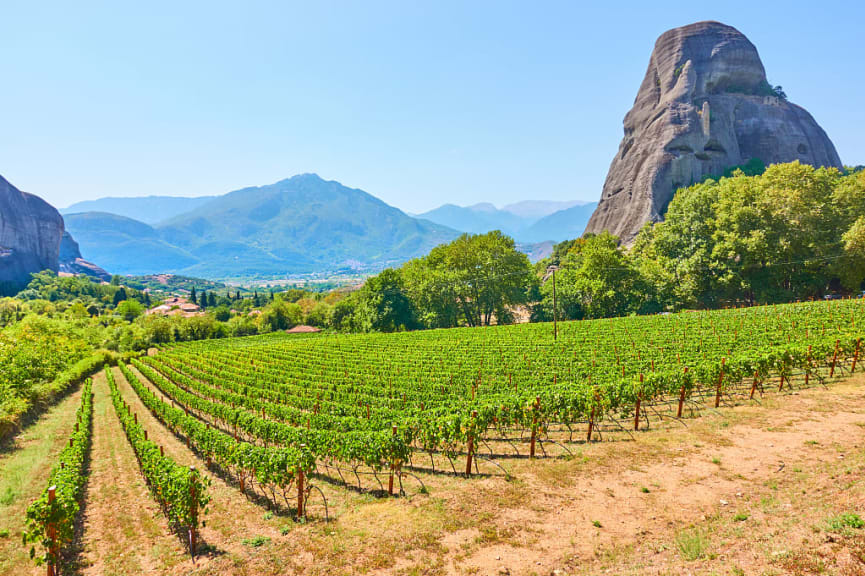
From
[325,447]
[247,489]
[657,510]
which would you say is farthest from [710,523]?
[247,489]

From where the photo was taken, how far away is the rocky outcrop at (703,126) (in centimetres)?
8681

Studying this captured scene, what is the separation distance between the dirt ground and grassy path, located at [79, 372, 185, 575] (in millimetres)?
63

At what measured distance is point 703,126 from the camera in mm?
88438

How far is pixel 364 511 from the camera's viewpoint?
10688mm

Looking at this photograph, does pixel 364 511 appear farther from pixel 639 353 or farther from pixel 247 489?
pixel 639 353

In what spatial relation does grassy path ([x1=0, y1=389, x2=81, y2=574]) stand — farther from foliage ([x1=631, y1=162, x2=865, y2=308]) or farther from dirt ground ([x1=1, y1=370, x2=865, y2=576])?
foliage ([x1=631, y1=162, x2=865, y2=308])

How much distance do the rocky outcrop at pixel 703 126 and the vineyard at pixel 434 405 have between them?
59003mm

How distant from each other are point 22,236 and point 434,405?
24505cm

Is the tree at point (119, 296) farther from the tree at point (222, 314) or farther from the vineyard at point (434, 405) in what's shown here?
the vineyard at point (434, 405)

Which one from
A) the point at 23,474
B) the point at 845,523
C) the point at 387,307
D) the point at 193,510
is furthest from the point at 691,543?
the point at 387,307

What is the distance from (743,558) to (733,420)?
1035 centimetres

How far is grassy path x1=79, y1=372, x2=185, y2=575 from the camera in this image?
911cm

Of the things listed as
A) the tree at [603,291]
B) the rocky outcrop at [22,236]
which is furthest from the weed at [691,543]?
the rocky outcrop at [22,236]

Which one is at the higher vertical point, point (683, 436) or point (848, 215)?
point (848, 215)
